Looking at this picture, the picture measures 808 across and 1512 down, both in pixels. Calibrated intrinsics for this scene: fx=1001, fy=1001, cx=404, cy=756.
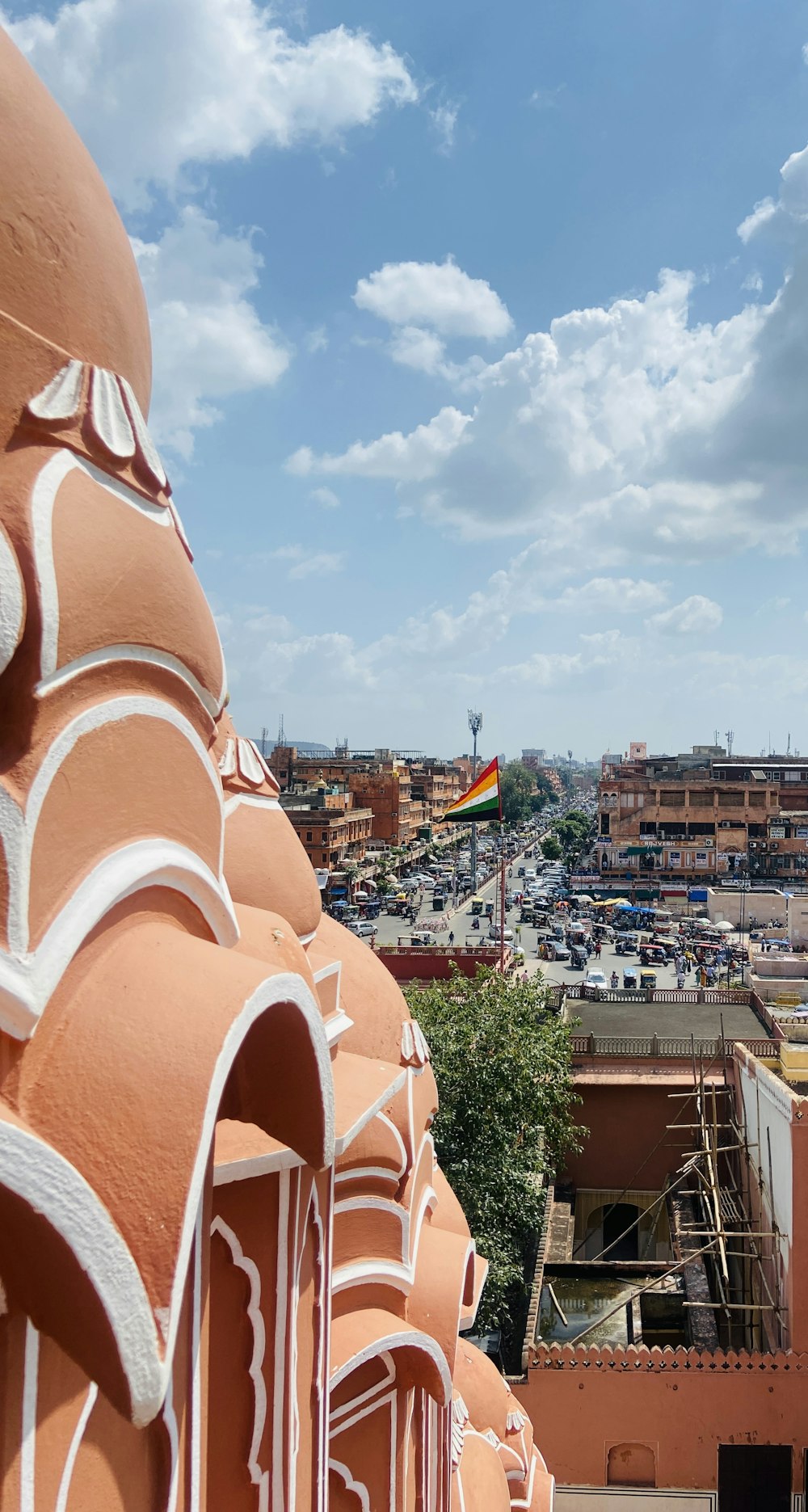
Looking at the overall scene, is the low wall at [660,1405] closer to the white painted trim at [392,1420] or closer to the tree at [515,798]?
the white painted trim at [392,1420]

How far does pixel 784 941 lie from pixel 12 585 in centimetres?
4494

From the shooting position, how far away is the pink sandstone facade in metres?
2.29

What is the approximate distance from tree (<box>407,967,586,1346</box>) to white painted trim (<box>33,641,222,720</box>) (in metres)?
13.0

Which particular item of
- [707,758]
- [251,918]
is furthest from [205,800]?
[707,758]

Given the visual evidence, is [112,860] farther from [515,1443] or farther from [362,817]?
[362,817]

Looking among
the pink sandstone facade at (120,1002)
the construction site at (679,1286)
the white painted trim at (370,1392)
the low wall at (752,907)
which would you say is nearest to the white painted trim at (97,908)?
the pink sandstone facade at (120,1002)

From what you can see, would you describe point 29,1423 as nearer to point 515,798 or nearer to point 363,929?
point 363,929

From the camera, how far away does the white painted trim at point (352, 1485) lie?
589 cm

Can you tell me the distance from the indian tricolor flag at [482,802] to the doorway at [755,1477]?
10.6 meters

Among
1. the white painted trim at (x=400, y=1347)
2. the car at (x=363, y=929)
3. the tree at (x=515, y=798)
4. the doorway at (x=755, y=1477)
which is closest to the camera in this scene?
the white painted trim at (x=400, y=1347)

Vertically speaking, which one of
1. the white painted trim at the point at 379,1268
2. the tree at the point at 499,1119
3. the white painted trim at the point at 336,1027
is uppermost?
the white painted trim at the point at 336,1027

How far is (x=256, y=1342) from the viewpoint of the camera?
3.96 m

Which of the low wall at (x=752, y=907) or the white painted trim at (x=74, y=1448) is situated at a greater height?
the white painted trim at (x=74, y=1448)

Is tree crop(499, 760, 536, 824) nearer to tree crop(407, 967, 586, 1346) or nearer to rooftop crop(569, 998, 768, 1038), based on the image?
rooftop crop(569, 998, 768, 1038)
